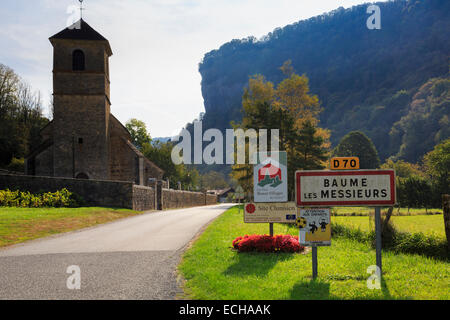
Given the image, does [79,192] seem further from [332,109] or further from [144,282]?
[332,109]

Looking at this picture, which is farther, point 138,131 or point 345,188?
point 138,131

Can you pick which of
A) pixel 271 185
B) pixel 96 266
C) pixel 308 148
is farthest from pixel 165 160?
pixel 96 266

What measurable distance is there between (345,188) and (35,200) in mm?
22519

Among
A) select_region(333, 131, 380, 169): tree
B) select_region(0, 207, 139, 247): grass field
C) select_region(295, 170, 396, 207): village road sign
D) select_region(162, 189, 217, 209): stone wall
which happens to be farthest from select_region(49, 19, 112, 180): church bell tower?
select_region(333, 131, 380, 169): tree

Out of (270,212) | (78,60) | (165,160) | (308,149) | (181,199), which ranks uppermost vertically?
(78,60)

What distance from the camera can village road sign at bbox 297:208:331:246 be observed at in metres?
7.25

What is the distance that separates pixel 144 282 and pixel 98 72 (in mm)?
34604

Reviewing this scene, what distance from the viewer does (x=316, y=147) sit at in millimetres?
34562

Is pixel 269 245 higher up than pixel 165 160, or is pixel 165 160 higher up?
pixel 165 160

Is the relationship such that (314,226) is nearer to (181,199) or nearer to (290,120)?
(290,120)

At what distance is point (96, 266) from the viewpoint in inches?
327

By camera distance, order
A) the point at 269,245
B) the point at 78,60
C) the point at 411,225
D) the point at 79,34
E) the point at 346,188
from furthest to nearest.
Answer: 1. the point at 79,34
2. the point at 78,60
3. the point at 411,225
4. the point at 269,245
5. the point at 346,188

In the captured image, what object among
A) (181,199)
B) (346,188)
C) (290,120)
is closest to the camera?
(346,188)
